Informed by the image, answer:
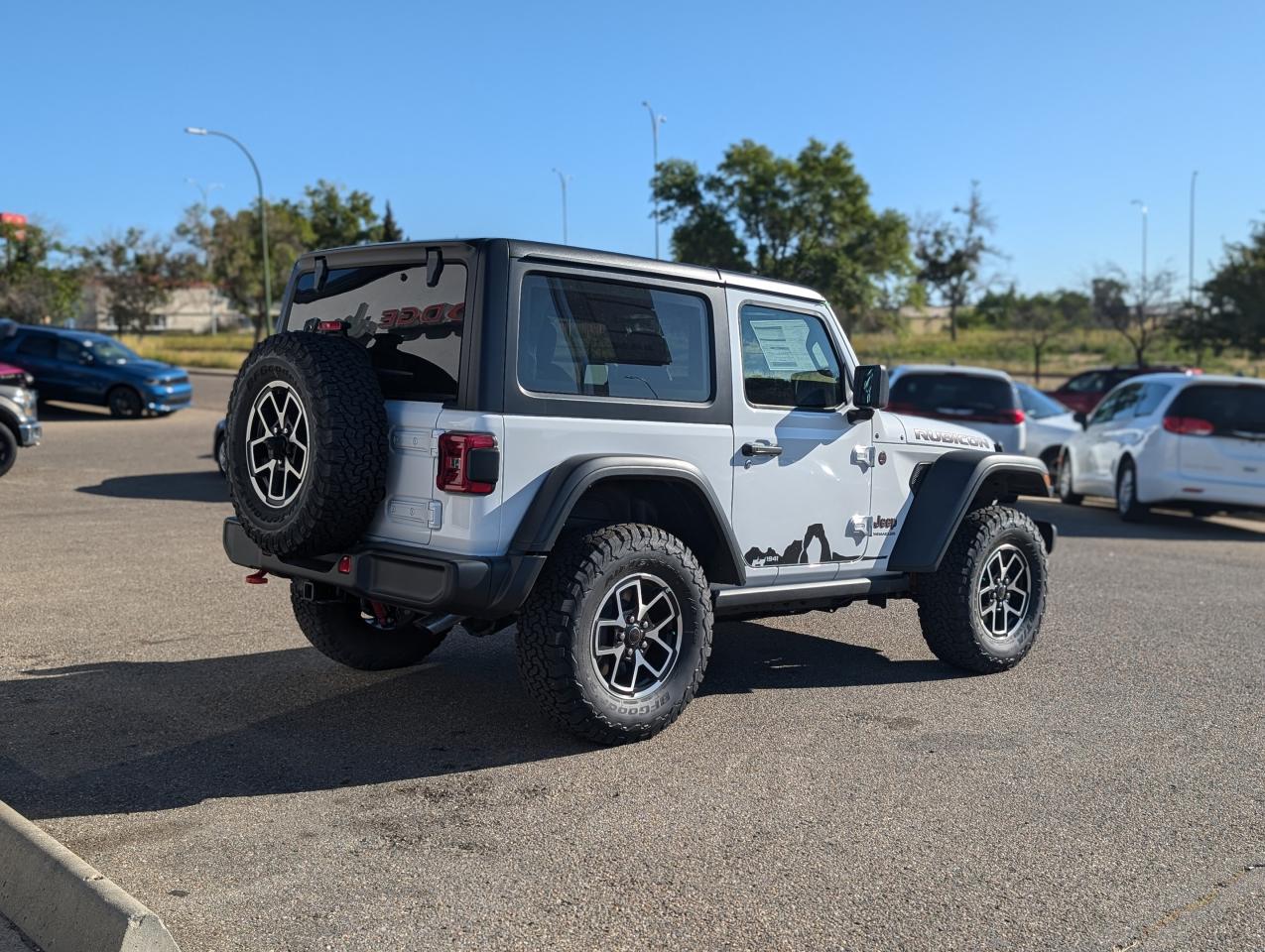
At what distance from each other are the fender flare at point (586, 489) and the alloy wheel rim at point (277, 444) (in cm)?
90

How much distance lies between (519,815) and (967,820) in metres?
1.56

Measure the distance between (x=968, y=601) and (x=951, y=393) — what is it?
8.36 metres

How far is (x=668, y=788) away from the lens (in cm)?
491

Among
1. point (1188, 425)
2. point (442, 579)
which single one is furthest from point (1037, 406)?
point (442, 579)

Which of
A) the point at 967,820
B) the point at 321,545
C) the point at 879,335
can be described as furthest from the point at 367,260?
the point at 879,335

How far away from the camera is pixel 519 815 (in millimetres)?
4598

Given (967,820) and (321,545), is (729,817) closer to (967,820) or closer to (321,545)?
(967,820)

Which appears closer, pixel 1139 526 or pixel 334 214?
pixel 1139 526

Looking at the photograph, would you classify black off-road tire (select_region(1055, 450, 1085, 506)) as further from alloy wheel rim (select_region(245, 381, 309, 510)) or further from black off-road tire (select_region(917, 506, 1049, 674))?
alloy wheel rim (select_region(245, 381, 309, 510))

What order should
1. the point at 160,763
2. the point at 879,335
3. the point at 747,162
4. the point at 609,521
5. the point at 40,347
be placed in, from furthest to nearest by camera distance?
the point at 879,335 < the point at 747,162 < the point at 40,347 < the point at 609,521 < the point at 160,763

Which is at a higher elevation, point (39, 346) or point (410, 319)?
point (39, 346)

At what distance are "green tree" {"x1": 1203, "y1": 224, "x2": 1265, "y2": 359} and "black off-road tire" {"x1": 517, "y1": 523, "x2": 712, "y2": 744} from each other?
42.6 m

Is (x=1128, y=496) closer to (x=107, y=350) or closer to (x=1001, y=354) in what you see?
(x=107, y=350)

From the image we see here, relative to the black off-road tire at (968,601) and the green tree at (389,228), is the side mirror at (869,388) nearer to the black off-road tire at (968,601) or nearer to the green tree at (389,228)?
the black off-road tire at (968,601)
